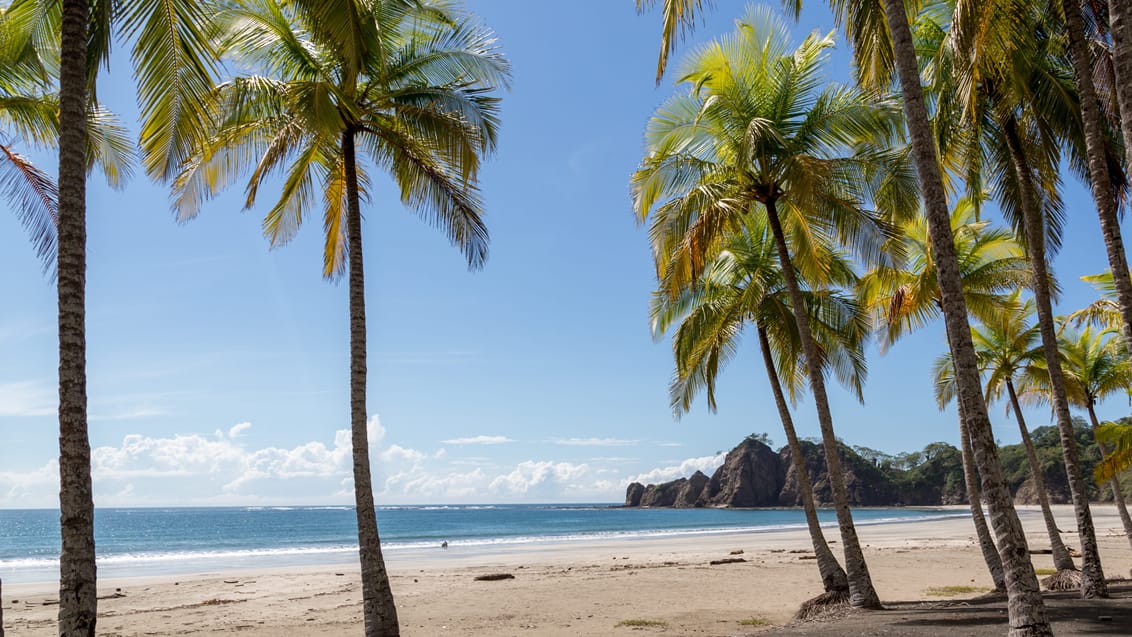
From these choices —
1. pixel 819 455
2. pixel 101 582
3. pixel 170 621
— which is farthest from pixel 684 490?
pixel 170 621

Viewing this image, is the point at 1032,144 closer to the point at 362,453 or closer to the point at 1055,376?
the point at 1055,376

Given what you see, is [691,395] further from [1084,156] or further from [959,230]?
[1084,156]

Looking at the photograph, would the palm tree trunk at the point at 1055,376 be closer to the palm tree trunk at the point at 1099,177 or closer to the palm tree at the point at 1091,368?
the palm tree trunk at the point at 1099,177

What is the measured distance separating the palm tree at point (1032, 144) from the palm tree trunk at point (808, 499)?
3125 mm

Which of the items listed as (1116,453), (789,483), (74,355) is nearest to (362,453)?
(74,355)

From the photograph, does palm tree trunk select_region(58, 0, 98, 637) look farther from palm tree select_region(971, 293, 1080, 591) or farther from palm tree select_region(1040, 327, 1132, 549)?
palm tree select_region(1040, 327, 1132, 549)

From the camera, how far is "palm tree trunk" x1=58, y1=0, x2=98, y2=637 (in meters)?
5.15

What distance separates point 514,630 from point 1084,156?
1058cm

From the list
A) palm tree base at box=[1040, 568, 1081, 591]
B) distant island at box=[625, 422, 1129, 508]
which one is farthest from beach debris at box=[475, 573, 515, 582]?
distant island at box=[625, 422, 1129, 508]

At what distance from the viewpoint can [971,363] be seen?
6031 mm

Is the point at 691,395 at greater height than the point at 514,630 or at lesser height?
greater

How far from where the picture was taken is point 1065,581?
11.5m

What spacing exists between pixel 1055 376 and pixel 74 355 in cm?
1107

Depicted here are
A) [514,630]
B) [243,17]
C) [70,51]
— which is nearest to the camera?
[70,51]
